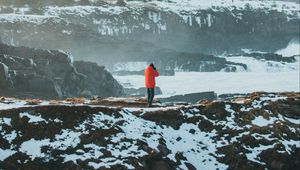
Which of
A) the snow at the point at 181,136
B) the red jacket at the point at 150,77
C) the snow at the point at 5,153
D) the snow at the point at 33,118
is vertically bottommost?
the snow at the point at 181,136

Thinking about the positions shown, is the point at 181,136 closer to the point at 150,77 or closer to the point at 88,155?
the point at 150,77

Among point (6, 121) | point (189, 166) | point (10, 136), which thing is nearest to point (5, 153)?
point (10, 136)

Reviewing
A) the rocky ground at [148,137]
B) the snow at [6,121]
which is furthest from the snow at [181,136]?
the snow at [6,121]

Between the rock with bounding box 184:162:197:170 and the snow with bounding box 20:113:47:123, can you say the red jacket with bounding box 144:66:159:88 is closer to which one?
the rock with bounding box 184:162:197:170

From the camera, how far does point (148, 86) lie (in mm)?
48500

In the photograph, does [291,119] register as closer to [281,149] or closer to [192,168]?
[281,149]

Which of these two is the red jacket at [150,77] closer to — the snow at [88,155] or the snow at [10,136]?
the snow at [88,155]

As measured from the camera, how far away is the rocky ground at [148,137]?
36469 mm

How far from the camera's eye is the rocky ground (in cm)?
3647

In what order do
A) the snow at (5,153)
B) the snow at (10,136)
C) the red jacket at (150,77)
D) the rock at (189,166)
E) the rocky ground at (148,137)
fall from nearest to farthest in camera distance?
1. the snow at (5,153)
2. the rocky ground at (148,137)
3. the snow at (10,136)
4. the rock at (189,166)
5. the red jacket at (150,77)

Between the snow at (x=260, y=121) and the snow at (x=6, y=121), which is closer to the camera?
the snow at (x=6, y=121)

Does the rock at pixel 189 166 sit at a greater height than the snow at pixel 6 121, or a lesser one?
lesser

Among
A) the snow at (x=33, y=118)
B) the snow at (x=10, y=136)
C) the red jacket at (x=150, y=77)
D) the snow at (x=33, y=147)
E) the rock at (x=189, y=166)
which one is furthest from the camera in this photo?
the red jacket at (x=150, y=77)

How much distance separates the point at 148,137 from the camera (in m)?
40.6
